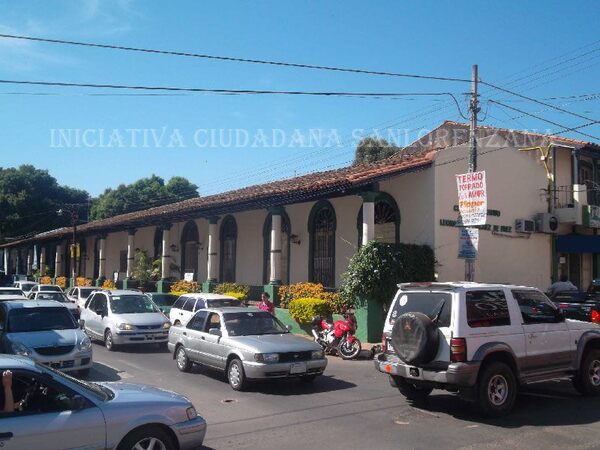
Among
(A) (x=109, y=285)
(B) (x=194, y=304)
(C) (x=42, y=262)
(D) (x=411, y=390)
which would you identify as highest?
(C) (x=42, y=262)

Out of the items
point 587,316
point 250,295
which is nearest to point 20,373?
point 587,316

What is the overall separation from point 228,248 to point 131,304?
A: 33.2 ft

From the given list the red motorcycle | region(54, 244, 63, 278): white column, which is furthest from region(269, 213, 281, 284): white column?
region(54, 244, 63, 278): white column

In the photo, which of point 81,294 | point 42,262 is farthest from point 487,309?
point 42,262

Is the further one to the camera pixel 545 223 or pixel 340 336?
pixel 545 223

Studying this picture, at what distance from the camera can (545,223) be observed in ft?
67.8

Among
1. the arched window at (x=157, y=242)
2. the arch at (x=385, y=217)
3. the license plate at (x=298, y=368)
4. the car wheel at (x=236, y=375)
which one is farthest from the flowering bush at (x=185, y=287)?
the license plate at (x=298, y=368)

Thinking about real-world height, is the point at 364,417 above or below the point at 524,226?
below

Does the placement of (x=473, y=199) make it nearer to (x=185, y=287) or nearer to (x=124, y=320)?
(x=124, y=320)

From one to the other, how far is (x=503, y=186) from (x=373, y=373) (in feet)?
32.9

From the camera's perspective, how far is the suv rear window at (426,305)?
27.7 feet

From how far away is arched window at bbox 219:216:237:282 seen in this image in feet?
88.1

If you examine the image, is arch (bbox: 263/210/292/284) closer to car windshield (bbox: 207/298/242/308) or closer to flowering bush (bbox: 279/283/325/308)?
flowering bush (bbox: 279/283/325/308)

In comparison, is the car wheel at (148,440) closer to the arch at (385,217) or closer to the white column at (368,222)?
the white column at (368,222)
